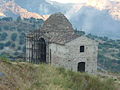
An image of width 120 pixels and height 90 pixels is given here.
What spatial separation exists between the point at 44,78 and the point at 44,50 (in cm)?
1710

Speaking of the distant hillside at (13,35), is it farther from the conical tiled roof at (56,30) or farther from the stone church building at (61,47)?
the stone church building at (61,47)

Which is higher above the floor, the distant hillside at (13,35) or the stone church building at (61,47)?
the distant hillside at (13,35)

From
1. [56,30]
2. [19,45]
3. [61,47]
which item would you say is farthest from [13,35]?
[61,47]

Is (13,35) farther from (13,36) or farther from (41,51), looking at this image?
(41,51)

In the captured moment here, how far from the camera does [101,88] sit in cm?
1239

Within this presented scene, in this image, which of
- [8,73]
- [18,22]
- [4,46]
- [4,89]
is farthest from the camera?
[18,22]

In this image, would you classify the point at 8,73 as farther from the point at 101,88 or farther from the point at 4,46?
the point at 4,46

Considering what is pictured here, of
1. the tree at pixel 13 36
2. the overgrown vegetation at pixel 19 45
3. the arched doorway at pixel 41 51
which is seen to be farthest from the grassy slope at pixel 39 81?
the tree at pixel 13 36

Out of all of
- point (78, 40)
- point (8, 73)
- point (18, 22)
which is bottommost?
point (8, 73)

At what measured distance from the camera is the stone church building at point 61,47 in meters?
24.0

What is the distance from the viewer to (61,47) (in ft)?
79.2

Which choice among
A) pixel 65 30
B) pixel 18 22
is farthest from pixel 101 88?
pixel 18 22

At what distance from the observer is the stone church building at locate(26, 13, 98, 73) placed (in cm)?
2397

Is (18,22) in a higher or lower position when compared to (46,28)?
higher
